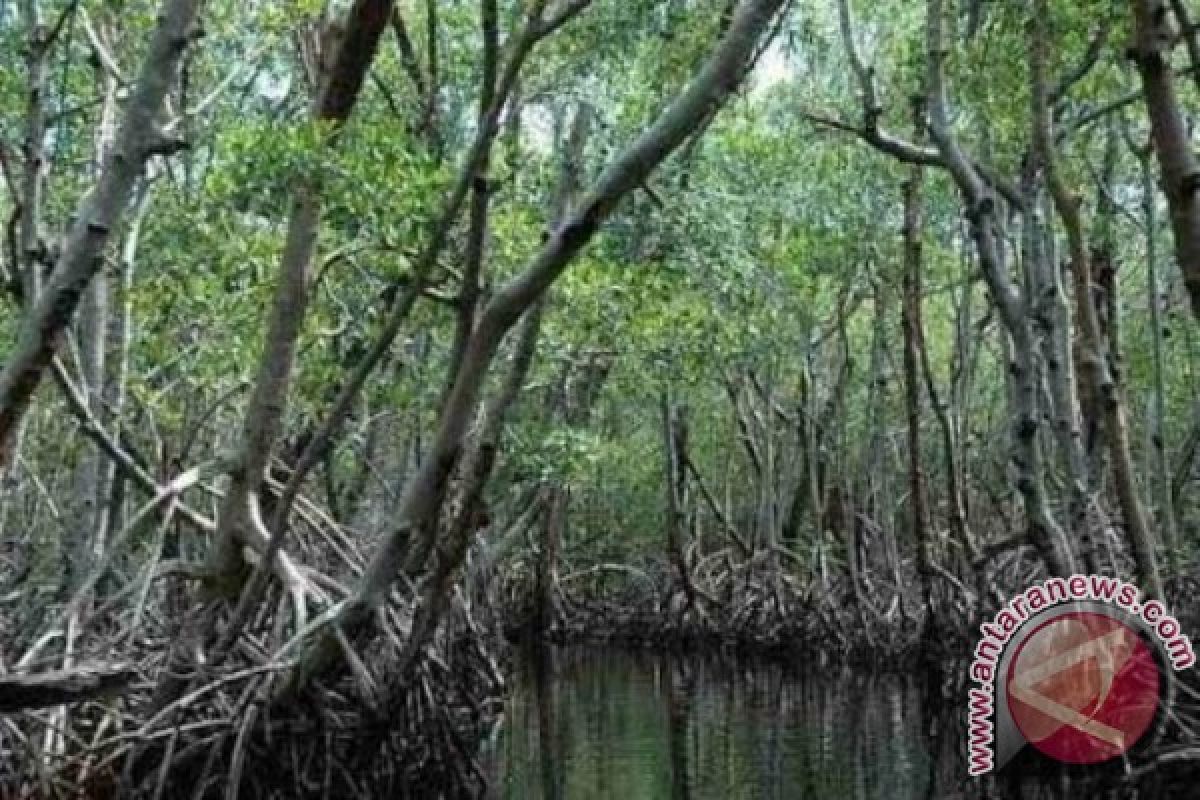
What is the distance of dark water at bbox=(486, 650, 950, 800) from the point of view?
7.19 metres

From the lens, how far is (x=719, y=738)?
8781 mm

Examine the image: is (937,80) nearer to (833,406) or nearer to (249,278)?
(249,278)

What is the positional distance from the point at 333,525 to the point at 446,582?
156 centimetres

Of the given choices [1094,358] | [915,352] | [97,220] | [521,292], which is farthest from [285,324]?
[915,352]

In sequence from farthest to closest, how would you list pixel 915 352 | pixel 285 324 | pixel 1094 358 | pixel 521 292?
pixel 915 352 < pixel 285 324 < pixel 1094 358 < pixel 521 292

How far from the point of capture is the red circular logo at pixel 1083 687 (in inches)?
197

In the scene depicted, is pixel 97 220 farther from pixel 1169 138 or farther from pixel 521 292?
pixel 1169 138

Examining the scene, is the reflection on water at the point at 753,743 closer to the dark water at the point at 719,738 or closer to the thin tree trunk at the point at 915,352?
the dark water at the point at 719,738

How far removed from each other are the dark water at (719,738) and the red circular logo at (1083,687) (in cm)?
150

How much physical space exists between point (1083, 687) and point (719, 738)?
386 centimetres

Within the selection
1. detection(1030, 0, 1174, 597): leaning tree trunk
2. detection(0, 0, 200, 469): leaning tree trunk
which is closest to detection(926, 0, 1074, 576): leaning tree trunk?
detection(1030, 0, 1174, 597): leaning tree trunk

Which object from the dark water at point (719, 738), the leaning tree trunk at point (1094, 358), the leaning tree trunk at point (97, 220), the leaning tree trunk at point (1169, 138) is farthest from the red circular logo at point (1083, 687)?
the leaning tree trunk at point (97, 220)

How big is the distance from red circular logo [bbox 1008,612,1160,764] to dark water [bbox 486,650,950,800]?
1.50 metres

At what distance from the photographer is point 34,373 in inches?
134
